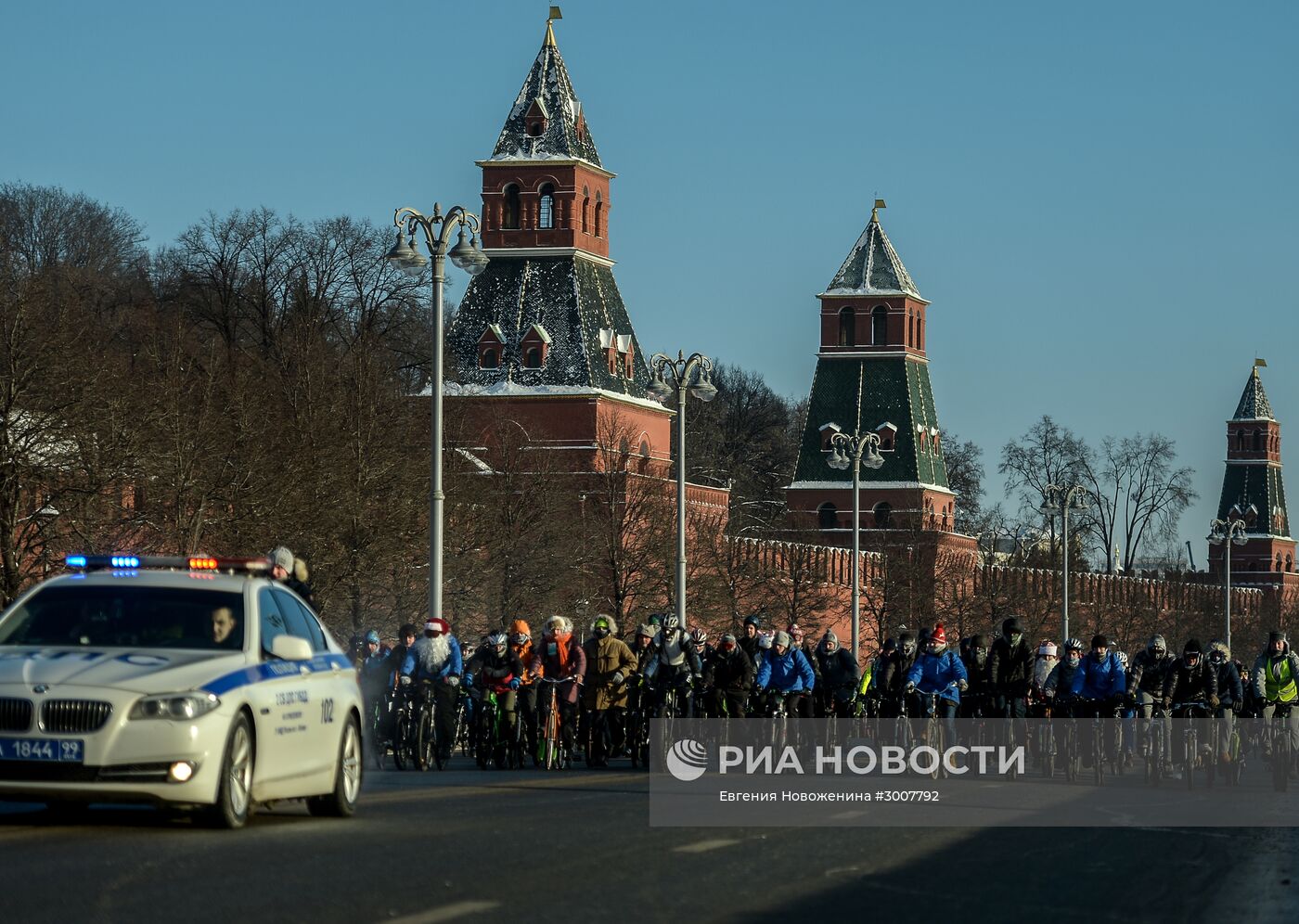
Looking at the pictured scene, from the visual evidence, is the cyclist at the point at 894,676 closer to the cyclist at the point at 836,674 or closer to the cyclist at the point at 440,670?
the cyclist at the point at 836,674

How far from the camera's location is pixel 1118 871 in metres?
15.6

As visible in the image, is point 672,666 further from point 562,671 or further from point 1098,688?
point 1098,688

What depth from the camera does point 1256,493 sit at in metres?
188

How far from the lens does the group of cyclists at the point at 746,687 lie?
1114 inches

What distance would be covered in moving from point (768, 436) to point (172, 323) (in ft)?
221

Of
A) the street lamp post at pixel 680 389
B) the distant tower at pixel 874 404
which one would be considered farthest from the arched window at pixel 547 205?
the street lamp post at pixel 680 389

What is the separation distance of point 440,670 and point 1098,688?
712cm

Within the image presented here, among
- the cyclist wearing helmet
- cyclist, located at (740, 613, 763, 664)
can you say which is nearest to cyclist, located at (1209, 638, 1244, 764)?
cyclist, located at (740, 613, 763, 664)

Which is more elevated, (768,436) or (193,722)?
(768,436)

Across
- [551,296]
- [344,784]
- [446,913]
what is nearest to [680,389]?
[344,784]

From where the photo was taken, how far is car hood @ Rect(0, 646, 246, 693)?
49.0 feet

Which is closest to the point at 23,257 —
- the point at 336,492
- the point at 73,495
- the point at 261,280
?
the point at 261,280

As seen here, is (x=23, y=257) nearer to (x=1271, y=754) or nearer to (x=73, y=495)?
(x=73, y=495)

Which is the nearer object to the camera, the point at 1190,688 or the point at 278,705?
the point at 278,705
